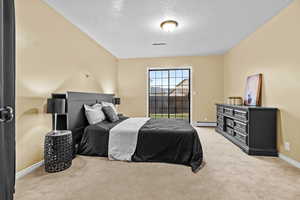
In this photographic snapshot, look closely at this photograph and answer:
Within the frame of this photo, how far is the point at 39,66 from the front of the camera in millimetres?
2361

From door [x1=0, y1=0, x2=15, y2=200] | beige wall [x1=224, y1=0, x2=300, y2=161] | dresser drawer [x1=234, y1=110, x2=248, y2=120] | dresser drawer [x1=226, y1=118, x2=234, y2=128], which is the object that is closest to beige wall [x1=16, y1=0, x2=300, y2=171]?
beige wall [x1=224, y1=0, x2=300, y2=161]

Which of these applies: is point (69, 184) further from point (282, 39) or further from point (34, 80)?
point (282, 39)

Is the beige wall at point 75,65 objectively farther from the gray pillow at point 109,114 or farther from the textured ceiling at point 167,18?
the gray pillow at point 109,114

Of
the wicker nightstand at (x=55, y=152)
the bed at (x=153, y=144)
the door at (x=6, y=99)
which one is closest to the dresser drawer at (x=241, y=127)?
the bed at (x=153, y=144)

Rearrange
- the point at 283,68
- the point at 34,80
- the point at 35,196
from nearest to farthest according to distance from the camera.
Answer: the point at 35,196 → the point at 34,80 → the point at 283,68

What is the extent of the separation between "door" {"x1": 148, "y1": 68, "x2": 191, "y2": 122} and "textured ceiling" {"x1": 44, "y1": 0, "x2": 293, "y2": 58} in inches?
67.1

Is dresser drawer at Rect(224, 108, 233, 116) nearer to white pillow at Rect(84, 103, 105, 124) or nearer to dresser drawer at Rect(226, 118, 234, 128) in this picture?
dresser drawer at Rect(226, 118, 234, 128)

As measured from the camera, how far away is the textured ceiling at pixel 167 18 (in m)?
2.45

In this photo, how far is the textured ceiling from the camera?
2.45 m

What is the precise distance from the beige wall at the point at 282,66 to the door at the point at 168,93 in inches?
104

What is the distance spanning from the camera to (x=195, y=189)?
5.89ft

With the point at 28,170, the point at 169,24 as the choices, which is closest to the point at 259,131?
the point at 169,24

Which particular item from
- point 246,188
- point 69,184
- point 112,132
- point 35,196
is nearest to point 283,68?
point 246,188

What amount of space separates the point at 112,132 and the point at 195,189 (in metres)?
1.61
